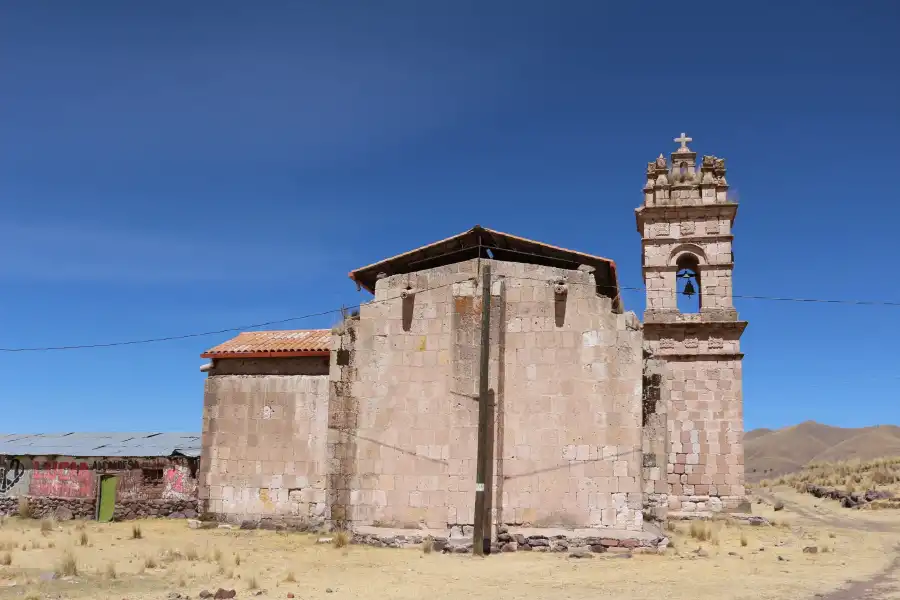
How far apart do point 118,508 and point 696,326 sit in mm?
18836

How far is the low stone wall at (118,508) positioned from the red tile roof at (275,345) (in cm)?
448

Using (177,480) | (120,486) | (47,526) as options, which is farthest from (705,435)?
(47,526)

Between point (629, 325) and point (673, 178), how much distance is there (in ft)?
37.6

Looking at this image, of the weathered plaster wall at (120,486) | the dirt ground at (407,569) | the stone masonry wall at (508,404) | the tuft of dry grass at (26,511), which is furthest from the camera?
the tuft of dry grass at (26,511)

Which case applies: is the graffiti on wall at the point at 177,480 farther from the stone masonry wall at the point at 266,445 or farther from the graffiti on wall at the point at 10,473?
the graffiti on wall at the point at 10,473

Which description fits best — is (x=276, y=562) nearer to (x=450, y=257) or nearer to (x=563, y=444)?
(x=563, y=444)

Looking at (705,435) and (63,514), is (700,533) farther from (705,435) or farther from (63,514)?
(63,514)

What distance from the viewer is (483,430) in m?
16.0

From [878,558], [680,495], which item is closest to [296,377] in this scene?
[680,495]

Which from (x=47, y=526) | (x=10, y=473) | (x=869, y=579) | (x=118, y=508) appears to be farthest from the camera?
(x=10, y=473)

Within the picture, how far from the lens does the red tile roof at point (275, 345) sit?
19609mm

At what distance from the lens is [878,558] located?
16172 mm

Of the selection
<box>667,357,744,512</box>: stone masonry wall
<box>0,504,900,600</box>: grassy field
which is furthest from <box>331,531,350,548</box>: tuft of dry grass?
<box>667,357,744,512</box>: stone masonry wall

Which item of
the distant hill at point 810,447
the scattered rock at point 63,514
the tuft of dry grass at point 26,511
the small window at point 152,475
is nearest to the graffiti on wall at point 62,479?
the scattered rock at point 63,514
